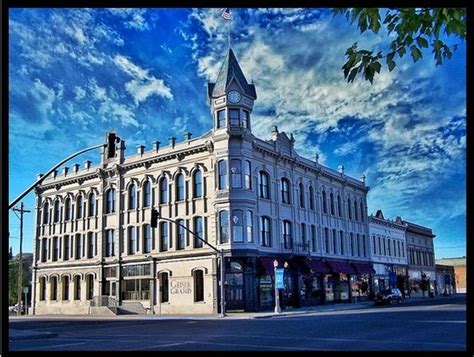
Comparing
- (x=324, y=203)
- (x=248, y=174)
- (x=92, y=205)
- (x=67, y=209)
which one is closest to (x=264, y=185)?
(x=248, y=174)

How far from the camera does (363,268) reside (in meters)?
49.0

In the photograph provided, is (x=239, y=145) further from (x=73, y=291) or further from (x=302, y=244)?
(x=73, y=291)

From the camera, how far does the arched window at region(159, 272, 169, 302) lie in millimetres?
38250

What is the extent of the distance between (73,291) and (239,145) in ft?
59.1

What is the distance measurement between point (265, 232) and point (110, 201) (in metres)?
12.2

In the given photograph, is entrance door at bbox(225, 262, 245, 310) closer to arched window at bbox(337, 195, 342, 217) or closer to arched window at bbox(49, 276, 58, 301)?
arched window at bbox(337, 195, 342, 217)

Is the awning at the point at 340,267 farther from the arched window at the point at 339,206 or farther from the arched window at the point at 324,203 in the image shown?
the arched window at the point at 339,206

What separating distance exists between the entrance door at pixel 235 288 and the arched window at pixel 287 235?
5.48 m

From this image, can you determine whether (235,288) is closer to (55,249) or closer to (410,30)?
(55,249)

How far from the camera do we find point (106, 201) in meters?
42.3

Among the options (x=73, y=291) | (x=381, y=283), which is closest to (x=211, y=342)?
(x=73, y=291)

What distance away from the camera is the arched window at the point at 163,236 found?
38812 millimetres

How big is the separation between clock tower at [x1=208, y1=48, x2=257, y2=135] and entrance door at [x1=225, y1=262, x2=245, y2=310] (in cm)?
863

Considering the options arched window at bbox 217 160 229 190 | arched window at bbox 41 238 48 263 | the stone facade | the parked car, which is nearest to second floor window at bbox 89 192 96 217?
arched window at bbox 41 238 48 263
